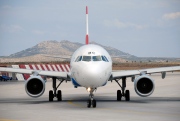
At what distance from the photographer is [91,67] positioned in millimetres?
22719

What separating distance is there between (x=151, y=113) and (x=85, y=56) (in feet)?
17.8

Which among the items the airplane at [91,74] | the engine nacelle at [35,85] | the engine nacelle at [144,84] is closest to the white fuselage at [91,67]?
the airplane at [91,74]

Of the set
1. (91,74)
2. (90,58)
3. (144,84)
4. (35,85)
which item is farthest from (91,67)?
(35,85)

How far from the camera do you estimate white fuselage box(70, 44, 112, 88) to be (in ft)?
73.9

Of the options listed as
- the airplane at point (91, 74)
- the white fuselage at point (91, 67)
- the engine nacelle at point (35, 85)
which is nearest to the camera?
the white fuselage at point (91, 67)

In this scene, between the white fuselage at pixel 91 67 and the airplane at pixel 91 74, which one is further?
the airplane at pixel 91 74

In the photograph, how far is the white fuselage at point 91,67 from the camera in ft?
73.9

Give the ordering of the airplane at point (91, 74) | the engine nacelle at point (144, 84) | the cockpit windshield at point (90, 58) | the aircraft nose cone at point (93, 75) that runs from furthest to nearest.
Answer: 1. the engine nacelle at point (144, 84)
2. the cockpit windshield at point (90, 58)
3. the airplane at point (91, 74)
4. the aircraft nose cone at point (93, 75)

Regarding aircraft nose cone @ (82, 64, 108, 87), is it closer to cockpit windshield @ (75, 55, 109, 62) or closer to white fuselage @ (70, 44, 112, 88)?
white fuselage @ (70, 44, 112, 88)

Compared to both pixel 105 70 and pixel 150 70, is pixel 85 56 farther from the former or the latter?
pixel 150 70

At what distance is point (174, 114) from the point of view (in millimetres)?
19750

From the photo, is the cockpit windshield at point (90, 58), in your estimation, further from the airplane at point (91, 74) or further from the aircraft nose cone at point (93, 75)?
the aircraft nose cone at point (93, 75)

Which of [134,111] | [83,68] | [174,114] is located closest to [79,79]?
[83,68]

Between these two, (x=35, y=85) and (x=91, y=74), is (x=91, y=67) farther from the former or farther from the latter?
(x=35, y=85)
